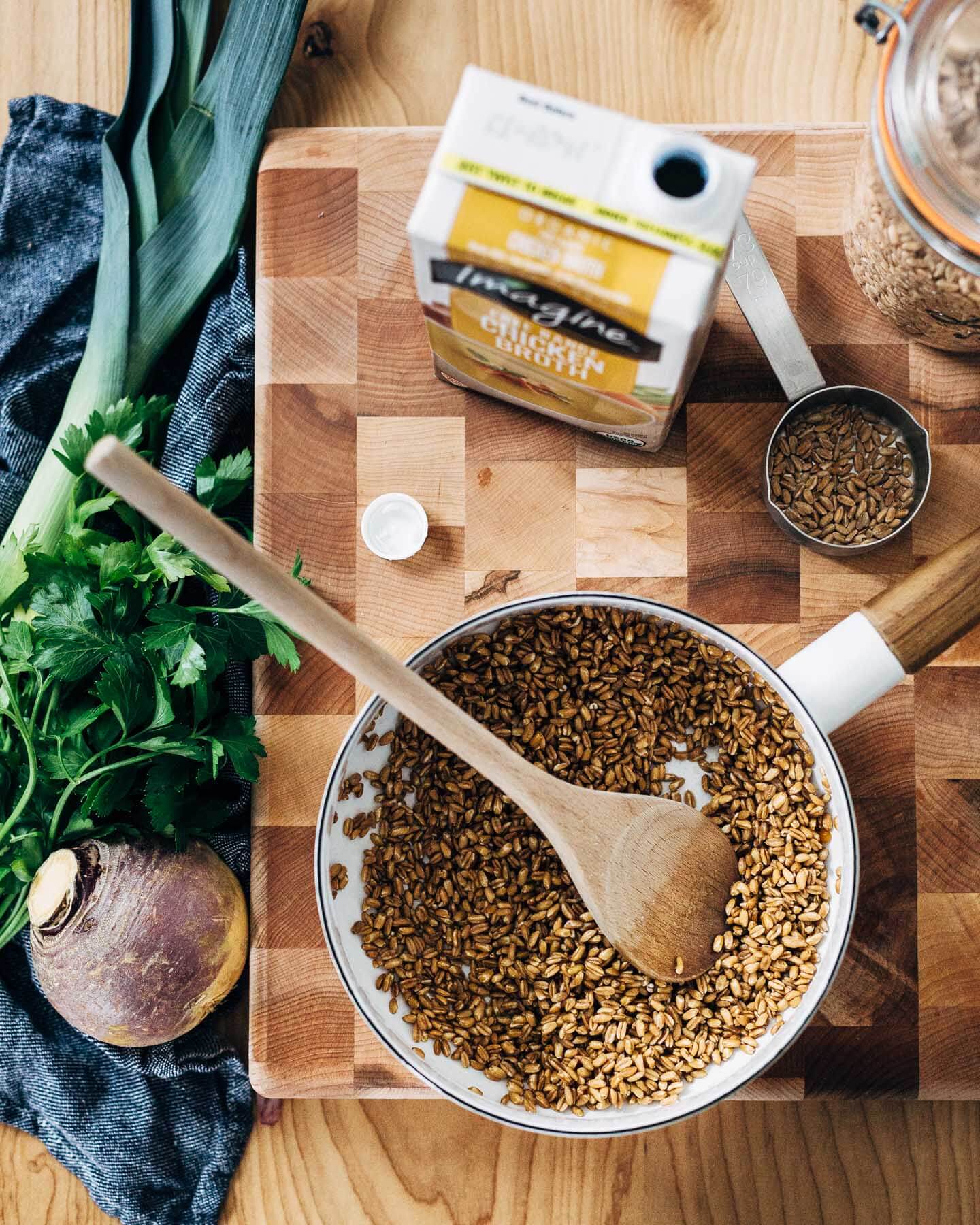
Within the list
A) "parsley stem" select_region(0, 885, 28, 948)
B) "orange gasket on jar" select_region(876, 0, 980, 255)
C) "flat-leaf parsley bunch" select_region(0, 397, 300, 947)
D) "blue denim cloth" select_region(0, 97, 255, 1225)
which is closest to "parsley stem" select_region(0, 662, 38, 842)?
"flat-leaf parsley bunch" select_region(0, 397, 300, 947)

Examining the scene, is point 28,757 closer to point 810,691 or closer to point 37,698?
point 37,698

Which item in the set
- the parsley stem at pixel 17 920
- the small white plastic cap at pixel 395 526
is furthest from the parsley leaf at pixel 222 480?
the parsley stem at pixel 17 920

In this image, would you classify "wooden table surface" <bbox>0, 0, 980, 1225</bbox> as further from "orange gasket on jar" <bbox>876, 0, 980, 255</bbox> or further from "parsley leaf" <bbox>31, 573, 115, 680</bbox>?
"parsley leaf" <bbox>31, 573, 115, 680</bbox>

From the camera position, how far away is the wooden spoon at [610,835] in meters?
0.95

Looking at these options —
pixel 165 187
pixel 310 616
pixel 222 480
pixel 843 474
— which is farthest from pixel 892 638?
pixel 165 187

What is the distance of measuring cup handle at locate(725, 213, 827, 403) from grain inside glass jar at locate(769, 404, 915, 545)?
0.05 m

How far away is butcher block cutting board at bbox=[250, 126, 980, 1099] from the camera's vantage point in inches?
47.9

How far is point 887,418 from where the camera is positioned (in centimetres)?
121

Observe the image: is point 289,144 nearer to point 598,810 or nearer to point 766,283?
point 766,283

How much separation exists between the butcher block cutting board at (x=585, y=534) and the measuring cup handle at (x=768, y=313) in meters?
0.05

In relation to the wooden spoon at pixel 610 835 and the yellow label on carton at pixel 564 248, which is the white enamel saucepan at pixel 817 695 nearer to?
the wooden spoon at pixel 610 835

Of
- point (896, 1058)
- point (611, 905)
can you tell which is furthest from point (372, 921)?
point (896, 1058)

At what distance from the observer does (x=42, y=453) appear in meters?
1.38

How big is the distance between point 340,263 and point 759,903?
0.86 metres
